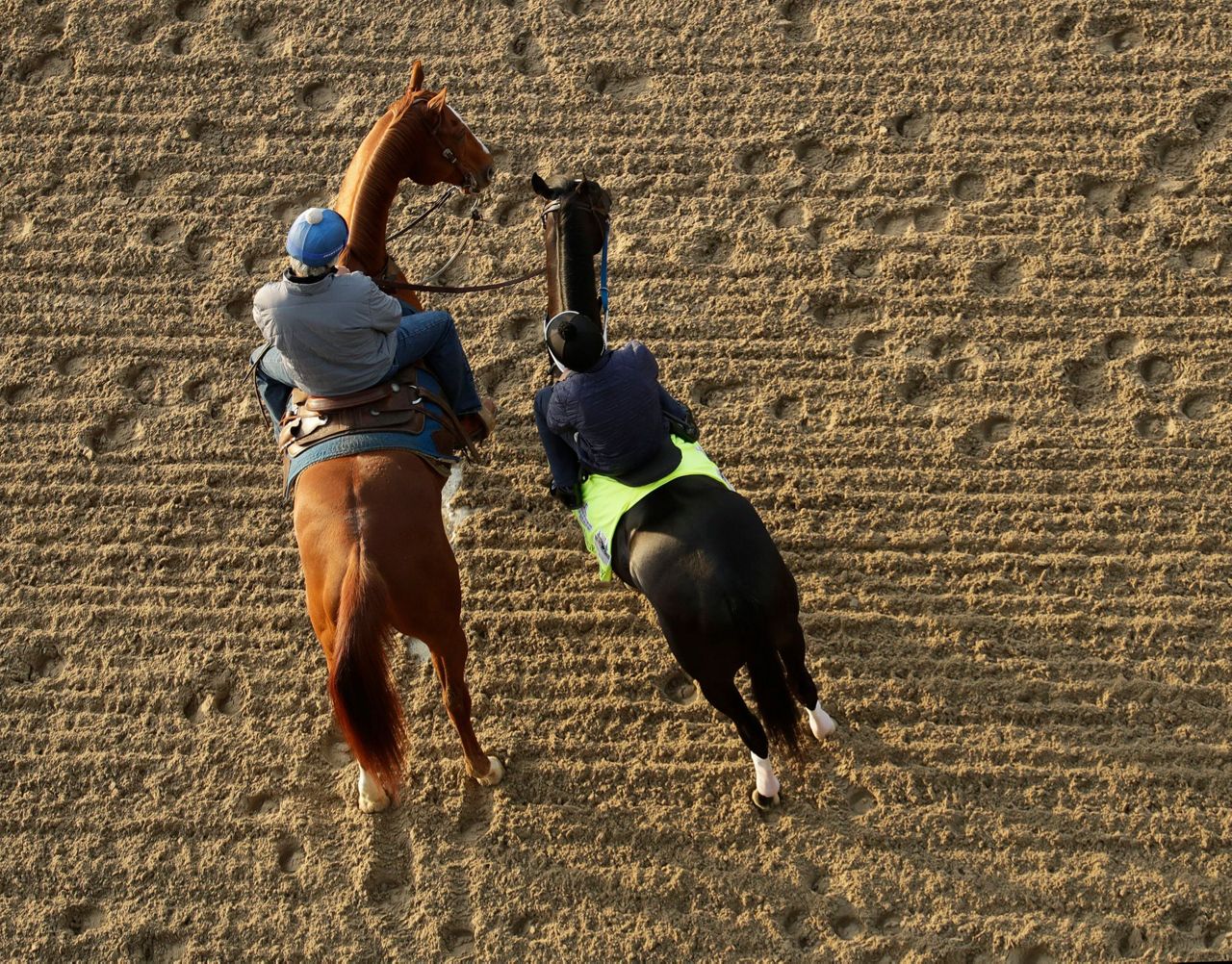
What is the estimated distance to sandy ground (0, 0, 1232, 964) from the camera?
4.00m

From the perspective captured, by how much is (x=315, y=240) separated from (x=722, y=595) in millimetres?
1790

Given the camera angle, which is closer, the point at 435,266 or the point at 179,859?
the point at 179,859

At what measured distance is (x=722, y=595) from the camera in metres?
3.44

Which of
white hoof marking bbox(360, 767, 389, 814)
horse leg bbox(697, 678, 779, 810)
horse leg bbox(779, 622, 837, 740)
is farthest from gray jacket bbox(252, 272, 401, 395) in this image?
horse leg bbox(779, 622, 837, 740)

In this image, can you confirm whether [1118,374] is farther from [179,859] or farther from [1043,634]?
[179,859]

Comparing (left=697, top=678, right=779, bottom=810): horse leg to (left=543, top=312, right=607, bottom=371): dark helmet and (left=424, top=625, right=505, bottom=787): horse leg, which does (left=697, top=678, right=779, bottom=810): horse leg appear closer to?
(left=424, top=625, right=505, bottom=787): horse leg

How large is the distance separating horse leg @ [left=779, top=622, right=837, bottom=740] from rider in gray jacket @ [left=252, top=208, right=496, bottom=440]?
5.65ft

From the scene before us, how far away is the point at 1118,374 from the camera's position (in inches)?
190

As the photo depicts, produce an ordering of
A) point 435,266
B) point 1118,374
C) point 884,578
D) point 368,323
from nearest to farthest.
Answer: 1. point 368,323
2. point 884,578
3. point 1118,374
4. point 435,266

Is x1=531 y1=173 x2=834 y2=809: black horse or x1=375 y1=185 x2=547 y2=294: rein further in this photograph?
x1=375 y1=185 x2=547 y2=294: rein

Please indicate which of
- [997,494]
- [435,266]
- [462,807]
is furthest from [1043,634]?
[435,266]

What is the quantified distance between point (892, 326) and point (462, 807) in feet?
9.28

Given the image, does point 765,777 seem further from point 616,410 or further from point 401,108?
point 401,108

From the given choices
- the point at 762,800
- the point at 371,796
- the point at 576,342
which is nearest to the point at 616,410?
the point at 576,342
